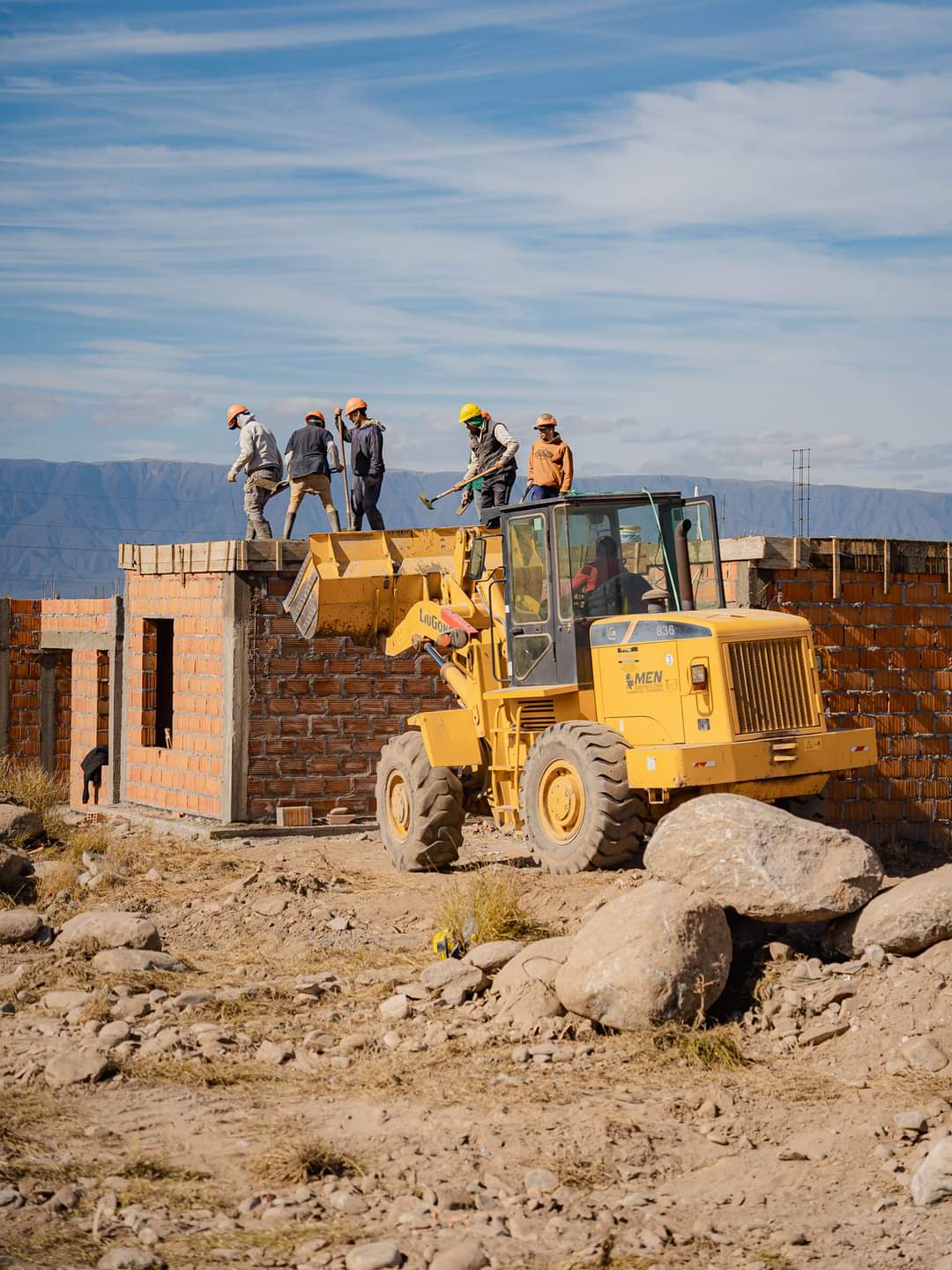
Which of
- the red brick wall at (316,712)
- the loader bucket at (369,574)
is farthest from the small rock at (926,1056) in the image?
the red brick wall at (316,712)

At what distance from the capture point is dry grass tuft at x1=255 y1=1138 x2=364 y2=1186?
6.58 metres

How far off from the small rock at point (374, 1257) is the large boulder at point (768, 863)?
3561 mm

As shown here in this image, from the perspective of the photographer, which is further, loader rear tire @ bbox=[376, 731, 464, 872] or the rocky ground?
loader rear tire @ bbox=[376, 731, 464, 872]

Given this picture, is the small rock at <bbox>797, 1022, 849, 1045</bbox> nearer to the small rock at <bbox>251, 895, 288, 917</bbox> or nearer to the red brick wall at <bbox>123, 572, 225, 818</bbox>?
the small rock at <bbox>251, 895, 288, 917</bbox>

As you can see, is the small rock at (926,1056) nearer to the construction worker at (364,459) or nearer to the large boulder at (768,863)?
the large boulder at (768,863)

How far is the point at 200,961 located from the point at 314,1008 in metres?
1.85

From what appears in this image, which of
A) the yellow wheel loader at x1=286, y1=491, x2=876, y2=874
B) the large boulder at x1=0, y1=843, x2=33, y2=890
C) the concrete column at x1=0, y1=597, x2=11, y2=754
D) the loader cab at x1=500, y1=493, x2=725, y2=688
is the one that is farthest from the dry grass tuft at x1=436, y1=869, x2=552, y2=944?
the concrete column at x1=0, y1=597, x2=11, y2=754

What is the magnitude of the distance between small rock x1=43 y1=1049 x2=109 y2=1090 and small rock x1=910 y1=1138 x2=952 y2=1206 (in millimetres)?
A: 4018

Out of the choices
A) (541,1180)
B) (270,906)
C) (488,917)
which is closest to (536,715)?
(270,906)

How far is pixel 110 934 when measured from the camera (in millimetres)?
10906

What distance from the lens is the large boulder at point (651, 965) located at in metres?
8.37

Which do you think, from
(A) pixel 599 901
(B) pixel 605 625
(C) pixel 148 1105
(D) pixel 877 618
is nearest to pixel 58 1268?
(C) pixel 148 1105

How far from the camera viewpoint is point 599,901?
10281 mm

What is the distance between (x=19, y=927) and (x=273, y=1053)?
11.9ft
